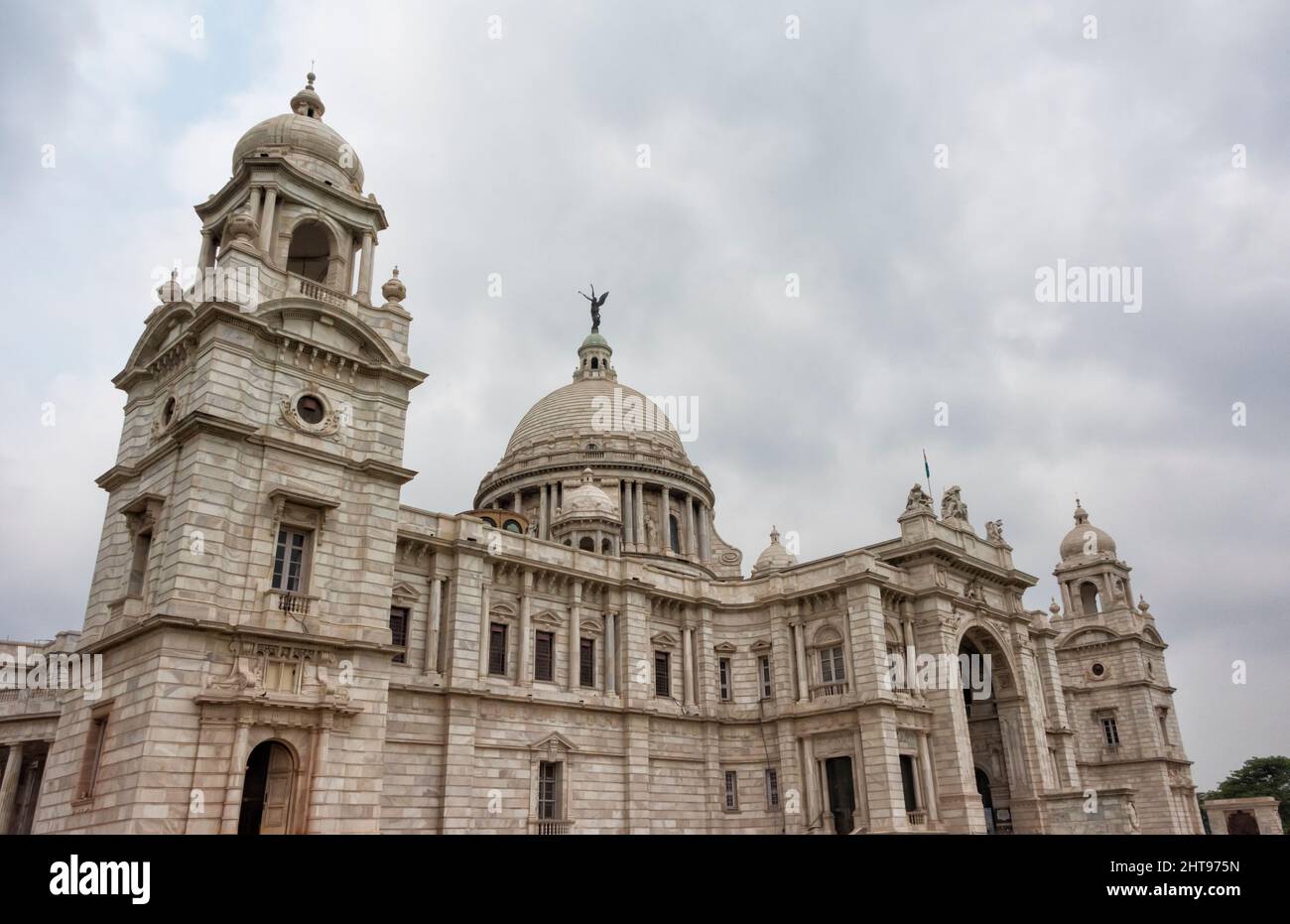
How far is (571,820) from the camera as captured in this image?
35.5 metres

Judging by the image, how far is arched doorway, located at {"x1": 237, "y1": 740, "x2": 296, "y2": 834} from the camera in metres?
22.4

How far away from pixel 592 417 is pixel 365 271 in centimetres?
3825

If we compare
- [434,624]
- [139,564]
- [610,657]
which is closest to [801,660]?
[610,657]

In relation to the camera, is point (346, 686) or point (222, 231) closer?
point (346, 686)

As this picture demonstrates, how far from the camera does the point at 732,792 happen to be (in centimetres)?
4188

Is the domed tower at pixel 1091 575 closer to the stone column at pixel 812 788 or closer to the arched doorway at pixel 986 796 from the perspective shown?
the arched doorway at pixel 986 796

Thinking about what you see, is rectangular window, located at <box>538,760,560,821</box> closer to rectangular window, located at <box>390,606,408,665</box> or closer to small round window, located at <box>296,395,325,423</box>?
rectangular window, located at <box>390,606,408,665</box>

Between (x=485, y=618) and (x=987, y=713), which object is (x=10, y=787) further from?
(x=987, y=713)

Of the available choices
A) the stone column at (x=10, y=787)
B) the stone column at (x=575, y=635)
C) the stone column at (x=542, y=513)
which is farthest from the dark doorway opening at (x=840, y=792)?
the stone column at (x=10, y=787)

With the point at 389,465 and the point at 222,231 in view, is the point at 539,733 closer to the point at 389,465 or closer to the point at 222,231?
the point at 389,465
